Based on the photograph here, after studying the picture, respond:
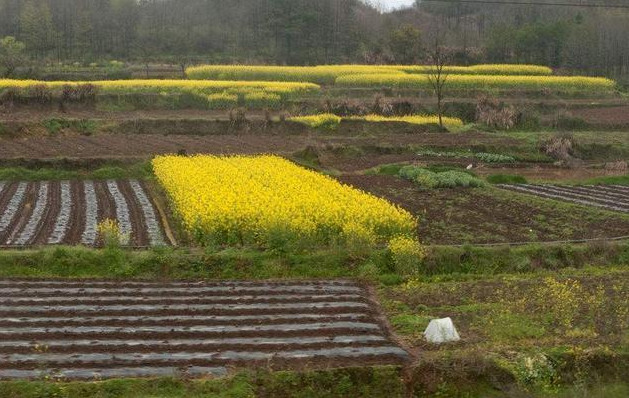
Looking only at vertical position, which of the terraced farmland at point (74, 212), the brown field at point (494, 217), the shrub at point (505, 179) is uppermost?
the terraced farmland at point (74, 212)

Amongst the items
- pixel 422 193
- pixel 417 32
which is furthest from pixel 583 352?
pixel 417 32

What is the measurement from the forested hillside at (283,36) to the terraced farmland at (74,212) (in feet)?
138

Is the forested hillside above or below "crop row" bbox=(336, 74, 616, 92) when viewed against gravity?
above

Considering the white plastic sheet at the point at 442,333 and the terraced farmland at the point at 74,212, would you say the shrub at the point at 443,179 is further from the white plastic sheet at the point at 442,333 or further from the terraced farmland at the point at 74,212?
the white plastic sheet at the point at 442,333

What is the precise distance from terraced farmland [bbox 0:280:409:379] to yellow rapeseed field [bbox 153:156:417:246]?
1.94 meters

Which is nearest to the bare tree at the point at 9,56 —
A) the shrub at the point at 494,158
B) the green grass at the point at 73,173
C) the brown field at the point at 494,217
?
the green grass at the point at 73,173

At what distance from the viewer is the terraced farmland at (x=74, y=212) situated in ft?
58.4

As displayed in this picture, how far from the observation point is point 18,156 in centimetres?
2858

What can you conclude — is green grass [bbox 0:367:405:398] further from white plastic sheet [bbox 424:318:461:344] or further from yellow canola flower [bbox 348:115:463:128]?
yellow canola flower [bbox 348:115:463:128]

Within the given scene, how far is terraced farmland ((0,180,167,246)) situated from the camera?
17812 mm

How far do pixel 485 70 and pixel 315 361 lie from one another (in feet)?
170

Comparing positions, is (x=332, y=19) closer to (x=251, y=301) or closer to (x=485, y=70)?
(x=485, y=70)

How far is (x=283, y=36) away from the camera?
234ft

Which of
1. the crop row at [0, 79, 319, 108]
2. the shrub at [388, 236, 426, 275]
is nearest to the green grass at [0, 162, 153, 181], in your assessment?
the shrub at [388, 236, 426, 275]
